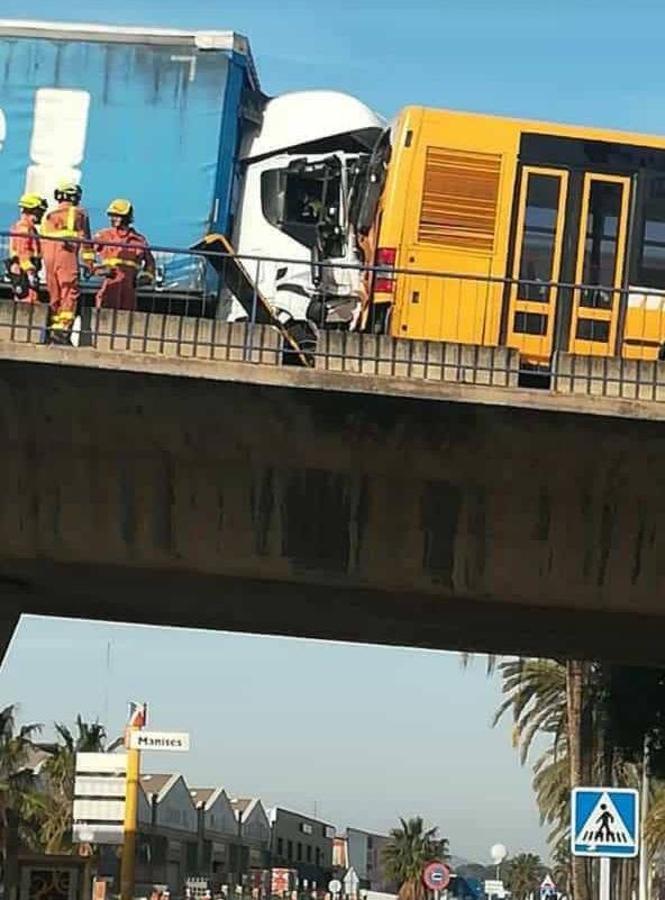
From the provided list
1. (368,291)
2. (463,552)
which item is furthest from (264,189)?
(463,552)

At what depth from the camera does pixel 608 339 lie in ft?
53.5

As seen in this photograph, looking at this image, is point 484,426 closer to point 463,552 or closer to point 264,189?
point 463,552

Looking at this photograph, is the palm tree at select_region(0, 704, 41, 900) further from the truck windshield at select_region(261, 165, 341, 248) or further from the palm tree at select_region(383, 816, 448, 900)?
the palm tree at select_region(383, 816, 448, 900)

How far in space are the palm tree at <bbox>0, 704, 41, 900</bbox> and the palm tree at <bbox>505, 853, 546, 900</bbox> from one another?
7538cm

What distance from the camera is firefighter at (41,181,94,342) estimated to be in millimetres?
14500

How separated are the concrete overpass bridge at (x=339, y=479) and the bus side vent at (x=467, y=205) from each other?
117 inches

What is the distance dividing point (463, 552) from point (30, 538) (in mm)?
4105

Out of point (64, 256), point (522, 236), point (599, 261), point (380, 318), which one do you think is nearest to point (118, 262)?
point (64, 256)

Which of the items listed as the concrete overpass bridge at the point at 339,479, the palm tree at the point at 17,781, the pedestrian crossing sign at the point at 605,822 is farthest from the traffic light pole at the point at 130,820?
the palm tree at the point at 17,781

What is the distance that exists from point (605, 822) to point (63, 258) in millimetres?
A: 7163

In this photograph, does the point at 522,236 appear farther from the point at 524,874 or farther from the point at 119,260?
the point at 524,874

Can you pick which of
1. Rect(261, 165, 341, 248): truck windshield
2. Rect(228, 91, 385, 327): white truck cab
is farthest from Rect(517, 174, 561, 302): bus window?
Rect(261, 165, 341, 248): truck windshield

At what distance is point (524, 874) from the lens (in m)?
143

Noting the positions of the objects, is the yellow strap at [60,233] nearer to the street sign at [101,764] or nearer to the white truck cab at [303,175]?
the white truck cab at [303,175]
